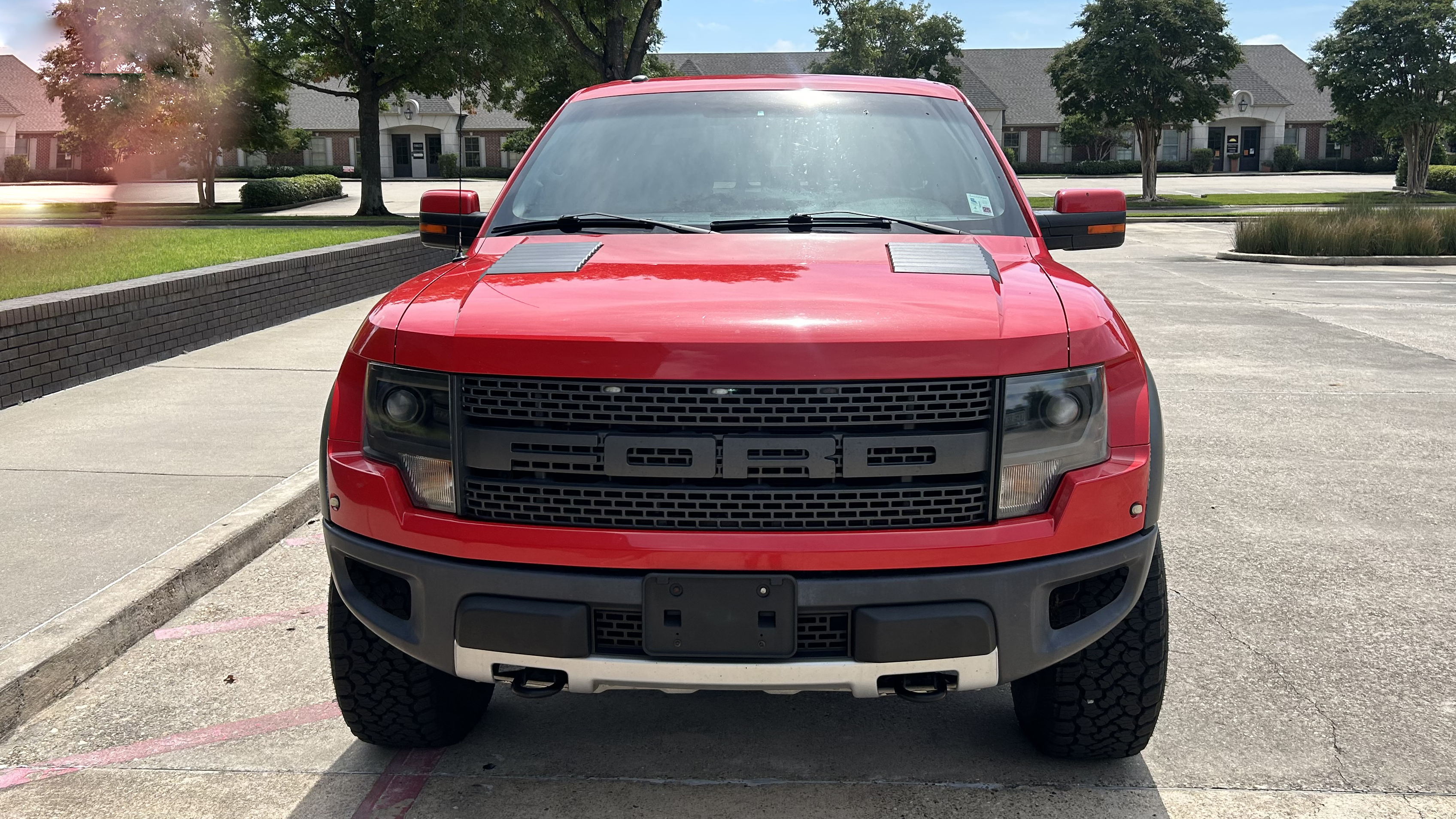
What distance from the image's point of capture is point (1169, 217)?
106ft

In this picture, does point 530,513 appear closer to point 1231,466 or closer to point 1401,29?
point 1231,466

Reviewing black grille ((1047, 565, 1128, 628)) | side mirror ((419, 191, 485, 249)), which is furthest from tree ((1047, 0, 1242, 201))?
black grille ((1047, 565, 1128, 628))

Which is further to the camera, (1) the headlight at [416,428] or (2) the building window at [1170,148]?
(2) the building window at [1170,148]

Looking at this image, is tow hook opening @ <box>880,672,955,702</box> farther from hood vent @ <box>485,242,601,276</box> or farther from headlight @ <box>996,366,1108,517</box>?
hood vent @ <box>485,242,601,276</box>

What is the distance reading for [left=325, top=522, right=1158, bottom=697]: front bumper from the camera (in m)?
2.67

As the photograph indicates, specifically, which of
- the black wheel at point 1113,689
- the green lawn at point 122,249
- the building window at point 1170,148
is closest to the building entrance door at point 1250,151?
the building window at point 1170,148

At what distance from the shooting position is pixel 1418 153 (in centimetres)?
4559

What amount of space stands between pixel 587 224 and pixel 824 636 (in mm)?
1620

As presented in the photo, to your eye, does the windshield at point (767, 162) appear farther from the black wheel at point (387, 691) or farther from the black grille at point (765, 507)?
the black wheel at point (387, 691)

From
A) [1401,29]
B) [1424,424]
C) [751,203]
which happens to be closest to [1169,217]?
[1401,29]

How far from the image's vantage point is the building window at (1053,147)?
73062 mm

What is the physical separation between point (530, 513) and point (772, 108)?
211cm

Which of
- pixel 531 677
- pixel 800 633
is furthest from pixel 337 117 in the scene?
pixel 800 633

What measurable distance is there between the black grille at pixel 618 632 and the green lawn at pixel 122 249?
6.94m
